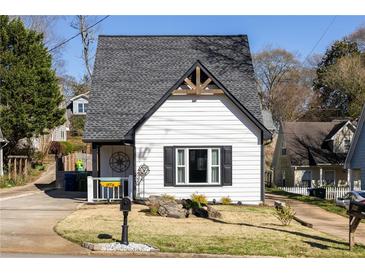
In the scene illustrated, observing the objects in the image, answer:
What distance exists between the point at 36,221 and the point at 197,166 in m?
7.36

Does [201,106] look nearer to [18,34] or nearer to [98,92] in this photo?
[98,92]

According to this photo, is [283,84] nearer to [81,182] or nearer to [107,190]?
[81,182]

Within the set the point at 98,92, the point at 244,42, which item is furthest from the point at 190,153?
the point at 244,42

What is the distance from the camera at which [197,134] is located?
2050cm

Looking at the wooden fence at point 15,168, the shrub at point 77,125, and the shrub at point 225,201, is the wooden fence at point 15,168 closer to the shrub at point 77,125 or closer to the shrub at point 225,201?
the shrub at point 225,201

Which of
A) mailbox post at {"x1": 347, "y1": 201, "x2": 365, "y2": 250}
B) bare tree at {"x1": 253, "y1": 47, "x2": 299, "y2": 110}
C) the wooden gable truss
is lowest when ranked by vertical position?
mailbox post at {"x1": 347, "y1": 201, "x2": 365, "y2": 250}

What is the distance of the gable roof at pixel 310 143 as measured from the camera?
147ft

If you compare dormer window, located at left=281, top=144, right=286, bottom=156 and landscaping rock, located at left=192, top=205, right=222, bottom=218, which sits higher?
dormer window, located at left=281, top=144, right=286, bottom=156

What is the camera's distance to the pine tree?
33.0 meters

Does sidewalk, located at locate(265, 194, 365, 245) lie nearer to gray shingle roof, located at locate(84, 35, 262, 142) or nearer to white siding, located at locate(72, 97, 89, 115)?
gray shingle roof, located at locate(84, 35, 262, 142)

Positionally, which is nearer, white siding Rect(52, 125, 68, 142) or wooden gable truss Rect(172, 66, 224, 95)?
wooden gable truss Rect(172, 66, 224, 95)

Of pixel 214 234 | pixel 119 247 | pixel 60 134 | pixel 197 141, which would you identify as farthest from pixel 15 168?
pixel 60 134

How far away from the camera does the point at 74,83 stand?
69.4 m

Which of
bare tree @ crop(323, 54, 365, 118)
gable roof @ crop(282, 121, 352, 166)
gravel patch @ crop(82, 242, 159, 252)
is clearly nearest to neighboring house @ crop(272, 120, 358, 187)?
gable roof @ crop(282, 121, 352, 166)
